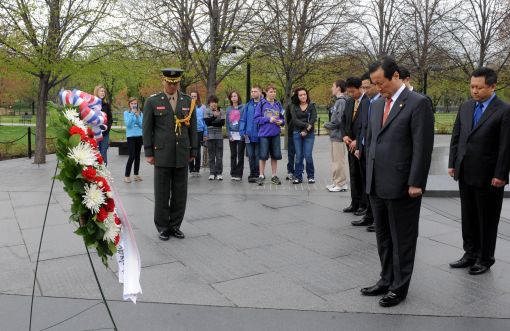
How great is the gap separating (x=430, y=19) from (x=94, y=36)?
14.1m

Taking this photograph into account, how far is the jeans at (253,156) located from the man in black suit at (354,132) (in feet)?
10.6

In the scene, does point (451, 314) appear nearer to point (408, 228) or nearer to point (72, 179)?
point (408, 228)

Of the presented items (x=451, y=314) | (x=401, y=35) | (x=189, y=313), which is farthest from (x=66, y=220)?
(x=401, y=35)

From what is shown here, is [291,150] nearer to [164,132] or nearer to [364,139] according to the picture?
[364,139]

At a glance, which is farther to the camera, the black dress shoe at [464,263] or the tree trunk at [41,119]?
the tree trunk at [41,119]

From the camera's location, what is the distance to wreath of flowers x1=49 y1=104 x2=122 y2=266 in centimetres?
331

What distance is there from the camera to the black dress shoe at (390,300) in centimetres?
418

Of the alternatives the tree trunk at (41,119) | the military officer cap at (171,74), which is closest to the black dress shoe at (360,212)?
the military officer cap at (171,74)

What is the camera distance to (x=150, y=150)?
634cm

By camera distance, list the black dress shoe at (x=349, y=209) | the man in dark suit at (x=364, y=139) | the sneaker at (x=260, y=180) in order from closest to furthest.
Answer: the man in dark suit at (x=364, y=139), the black dress shoe at (x=349, y=209), the sneaker at (x=260, y=180)

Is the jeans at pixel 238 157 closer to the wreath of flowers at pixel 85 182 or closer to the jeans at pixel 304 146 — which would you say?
the jeans at pixel 304 146

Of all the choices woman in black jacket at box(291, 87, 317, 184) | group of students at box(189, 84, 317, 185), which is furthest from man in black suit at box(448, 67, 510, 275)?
group of students at box(189, 84, 317, 185)

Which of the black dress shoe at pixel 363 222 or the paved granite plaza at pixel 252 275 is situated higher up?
the black dress shoe at pixel 363 222

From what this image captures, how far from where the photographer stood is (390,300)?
165 inches
